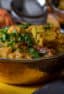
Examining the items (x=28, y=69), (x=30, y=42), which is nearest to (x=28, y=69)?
(x=28, y=69)

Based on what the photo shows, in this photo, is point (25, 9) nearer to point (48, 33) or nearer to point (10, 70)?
point (48, 33)

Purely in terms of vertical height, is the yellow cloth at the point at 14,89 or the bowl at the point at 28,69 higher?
the bowl at the point at 28,69

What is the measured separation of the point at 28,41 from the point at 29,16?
71cm

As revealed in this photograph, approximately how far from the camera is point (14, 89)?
36.9 inches

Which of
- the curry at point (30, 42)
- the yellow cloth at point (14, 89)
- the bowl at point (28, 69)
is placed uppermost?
the curry at point (30, 42)

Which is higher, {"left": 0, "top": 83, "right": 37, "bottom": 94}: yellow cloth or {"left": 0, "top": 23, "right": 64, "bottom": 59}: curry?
{"left": 0, "top": 23, "right": 64, "bottom": 59}: curry

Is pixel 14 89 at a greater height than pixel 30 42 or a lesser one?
lesser

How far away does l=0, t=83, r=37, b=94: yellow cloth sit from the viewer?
3.02 feet

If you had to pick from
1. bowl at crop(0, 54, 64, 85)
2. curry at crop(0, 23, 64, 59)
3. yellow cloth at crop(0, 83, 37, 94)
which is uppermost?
curry at crop(0, 23, 64, 59)

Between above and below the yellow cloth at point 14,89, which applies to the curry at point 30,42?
above

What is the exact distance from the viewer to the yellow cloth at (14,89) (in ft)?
3.02

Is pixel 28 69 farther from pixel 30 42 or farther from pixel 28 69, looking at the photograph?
pixel 30 42

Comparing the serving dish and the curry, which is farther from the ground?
the curry

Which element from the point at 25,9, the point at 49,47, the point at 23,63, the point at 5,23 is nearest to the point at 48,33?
the point at 49,47
